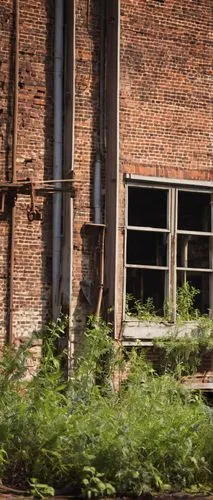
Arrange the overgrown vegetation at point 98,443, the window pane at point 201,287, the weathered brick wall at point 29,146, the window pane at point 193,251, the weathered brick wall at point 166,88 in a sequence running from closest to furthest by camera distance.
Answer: the overgrown vegetation at point 98,443
the weathered brick wall at point 29,146
the weathered brick wall at point 166,88
the window pane at point 193,251
the window pane at point 201,287

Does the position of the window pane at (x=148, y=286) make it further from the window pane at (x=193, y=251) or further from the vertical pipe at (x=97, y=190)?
the vertical pipe at (x=97, y=190)

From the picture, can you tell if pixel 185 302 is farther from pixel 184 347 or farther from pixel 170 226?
pixel 170 226

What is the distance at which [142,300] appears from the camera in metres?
12.9

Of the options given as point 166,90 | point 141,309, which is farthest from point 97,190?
point 166,90

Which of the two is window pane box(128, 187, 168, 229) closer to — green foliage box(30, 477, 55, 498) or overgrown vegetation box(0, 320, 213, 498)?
overgrown vegetation box(0, 320, 213, 498)

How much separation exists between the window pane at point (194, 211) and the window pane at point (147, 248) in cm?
47

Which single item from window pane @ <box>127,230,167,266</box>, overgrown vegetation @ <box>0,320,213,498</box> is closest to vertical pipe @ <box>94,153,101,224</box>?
A: window pane @ <box>127,230,167,266</box>

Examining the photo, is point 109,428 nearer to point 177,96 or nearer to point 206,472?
point 206,472

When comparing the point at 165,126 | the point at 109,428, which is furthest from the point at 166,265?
the point at 109,428

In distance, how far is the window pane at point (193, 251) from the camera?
13.2 meters

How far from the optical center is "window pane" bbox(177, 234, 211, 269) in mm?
13242

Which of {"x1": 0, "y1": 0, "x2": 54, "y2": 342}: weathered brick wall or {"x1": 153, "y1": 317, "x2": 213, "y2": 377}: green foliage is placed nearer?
{"x1": 0, "y1": 0, "x2": 54, "y2": 342}: weathered brick wall

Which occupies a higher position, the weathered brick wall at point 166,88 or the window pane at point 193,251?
the weathered brick wall at point 166,88

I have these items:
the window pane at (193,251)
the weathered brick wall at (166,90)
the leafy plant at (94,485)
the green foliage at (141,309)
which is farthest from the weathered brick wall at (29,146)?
the leafy plant at (94,485)
